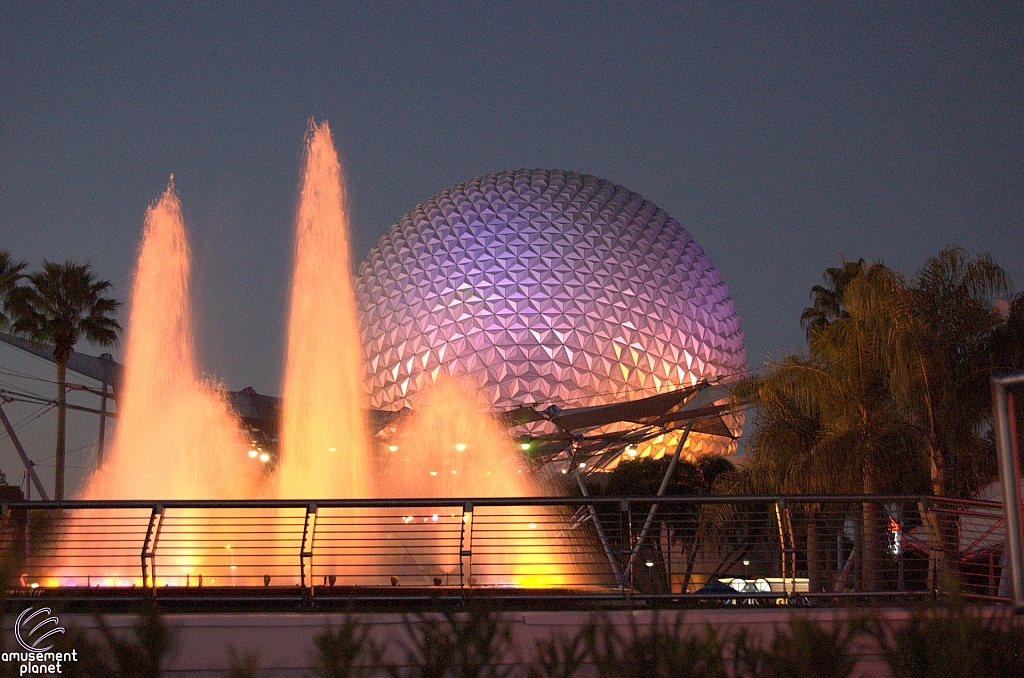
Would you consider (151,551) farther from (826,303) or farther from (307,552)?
(826,303)

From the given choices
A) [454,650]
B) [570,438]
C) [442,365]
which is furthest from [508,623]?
[442,365]

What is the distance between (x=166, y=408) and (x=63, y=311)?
12219 mm

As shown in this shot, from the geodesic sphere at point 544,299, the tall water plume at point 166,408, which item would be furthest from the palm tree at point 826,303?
the tall water plume at point 166,408

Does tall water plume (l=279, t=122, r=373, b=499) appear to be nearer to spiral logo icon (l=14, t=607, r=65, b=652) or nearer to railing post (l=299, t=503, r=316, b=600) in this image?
railing post (l=299, t=503, r=316, b=600)

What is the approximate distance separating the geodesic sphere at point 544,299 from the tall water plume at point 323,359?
14532 millimetres

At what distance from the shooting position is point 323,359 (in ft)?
67.4

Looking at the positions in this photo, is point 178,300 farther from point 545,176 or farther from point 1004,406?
point 545,176

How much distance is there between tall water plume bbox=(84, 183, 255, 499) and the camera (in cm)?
1711

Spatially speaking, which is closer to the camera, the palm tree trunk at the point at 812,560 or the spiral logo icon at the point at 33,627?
the spiral logo icon at the point at 33,627

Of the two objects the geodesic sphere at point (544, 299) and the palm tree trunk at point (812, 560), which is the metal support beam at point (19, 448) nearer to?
the geodesic sphere at point (544, 299)

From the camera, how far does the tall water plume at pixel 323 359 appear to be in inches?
719

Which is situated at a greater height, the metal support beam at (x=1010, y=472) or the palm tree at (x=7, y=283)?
the palm tree at (x=7, y=283)

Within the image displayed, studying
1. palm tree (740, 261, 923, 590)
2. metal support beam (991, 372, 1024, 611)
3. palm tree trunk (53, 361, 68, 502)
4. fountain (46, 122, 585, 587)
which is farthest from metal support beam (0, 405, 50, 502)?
metal support beam (991, 372, 1024, 611)

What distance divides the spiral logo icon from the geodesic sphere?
29.5m
